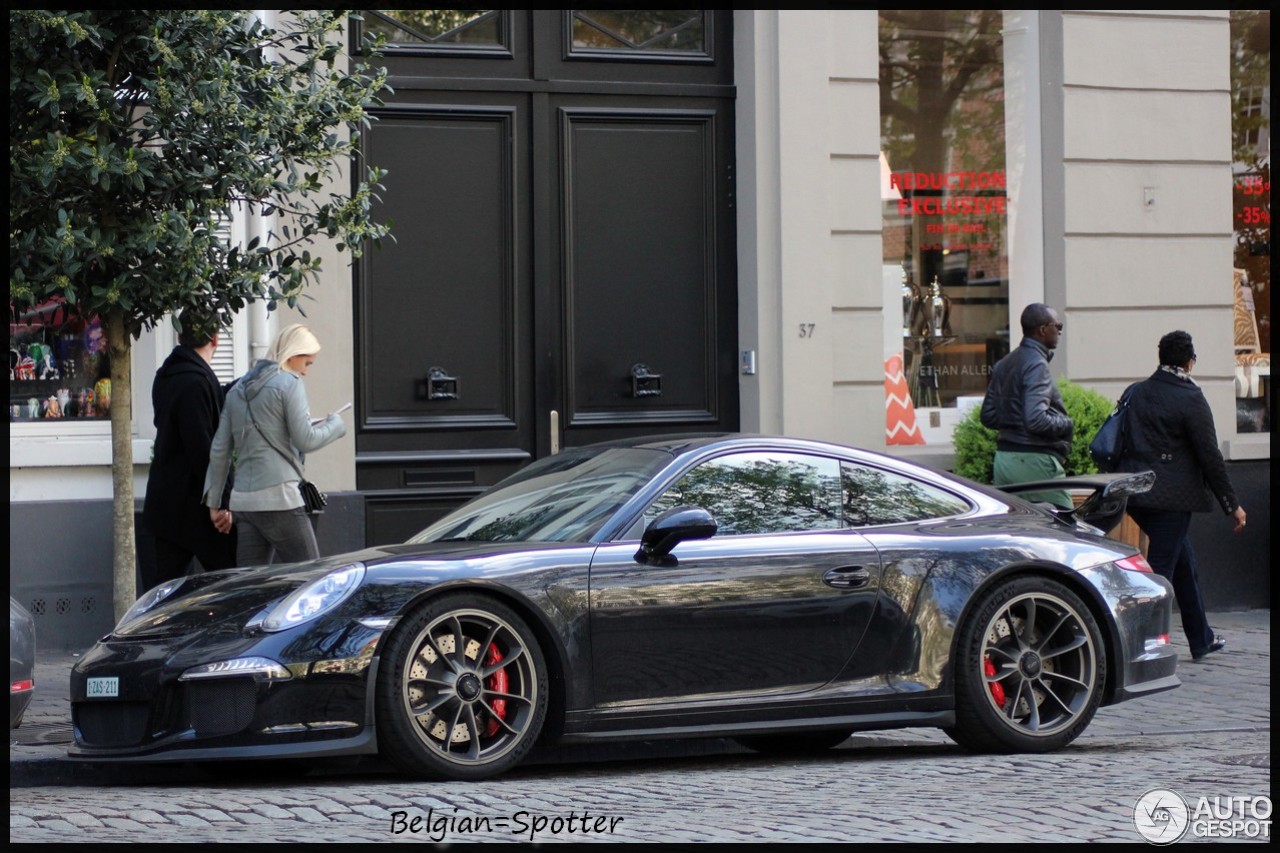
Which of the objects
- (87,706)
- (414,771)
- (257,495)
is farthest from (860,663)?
(257,495)

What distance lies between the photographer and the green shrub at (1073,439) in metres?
11.6

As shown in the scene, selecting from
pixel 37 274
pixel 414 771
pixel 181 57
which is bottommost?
pixel 414 771

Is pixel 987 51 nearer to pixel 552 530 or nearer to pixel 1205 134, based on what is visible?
pixel 1205 134

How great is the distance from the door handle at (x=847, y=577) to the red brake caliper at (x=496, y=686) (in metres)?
1.34

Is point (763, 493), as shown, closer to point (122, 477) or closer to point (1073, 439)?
point (122, 477)

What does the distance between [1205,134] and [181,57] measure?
8024 millimetres

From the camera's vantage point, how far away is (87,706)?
21.5 feet

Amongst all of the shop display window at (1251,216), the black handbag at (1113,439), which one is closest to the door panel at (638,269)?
the black handbag at (1113,439)

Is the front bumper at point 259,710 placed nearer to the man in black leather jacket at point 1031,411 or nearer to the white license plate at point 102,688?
the white license plate at point 102,688

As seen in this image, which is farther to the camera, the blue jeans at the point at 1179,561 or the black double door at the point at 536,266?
the black double door at the point at 536,266

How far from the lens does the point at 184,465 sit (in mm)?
9641

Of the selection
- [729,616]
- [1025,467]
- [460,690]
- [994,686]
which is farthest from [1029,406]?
[460,690]

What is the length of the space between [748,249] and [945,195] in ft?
5.72

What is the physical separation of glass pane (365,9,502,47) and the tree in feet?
9.85
